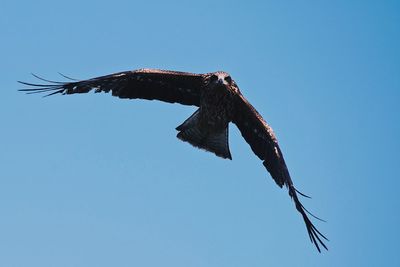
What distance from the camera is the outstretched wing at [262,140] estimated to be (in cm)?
A: 1582

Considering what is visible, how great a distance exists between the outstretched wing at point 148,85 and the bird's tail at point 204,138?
1.60 feet

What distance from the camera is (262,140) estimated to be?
53.9 ft

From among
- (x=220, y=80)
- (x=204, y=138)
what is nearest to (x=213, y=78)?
(x=220, y=80)

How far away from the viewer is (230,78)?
15789mm

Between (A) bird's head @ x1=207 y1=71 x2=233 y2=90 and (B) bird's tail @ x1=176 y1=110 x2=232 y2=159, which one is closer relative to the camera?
(A) bird's head @ x1=207 y1=71 x2=233 y2=90

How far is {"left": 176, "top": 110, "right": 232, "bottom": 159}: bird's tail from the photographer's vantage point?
16312 mm

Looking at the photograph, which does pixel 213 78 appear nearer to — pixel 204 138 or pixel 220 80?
pixel 220 80

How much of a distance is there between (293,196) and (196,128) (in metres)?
2.27

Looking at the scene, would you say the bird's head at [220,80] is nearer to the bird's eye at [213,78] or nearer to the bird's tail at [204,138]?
the bird's eye at [213,78]

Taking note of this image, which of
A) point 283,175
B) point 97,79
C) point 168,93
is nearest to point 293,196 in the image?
point 283,175

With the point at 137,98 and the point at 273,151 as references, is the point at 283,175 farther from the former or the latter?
the point at 137,98

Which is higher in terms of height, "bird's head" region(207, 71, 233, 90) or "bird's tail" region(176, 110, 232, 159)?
"bird's head" region(207, 71, 233, 90)

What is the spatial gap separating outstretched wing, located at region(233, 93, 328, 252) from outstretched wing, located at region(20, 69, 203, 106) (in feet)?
2.84

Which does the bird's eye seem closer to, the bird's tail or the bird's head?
the bird's head
